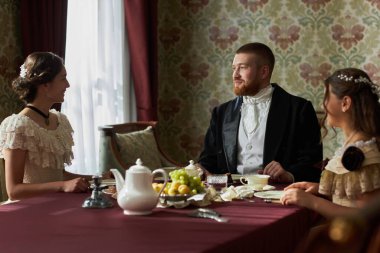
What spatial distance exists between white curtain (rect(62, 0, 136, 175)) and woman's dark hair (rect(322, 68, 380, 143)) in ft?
7.61

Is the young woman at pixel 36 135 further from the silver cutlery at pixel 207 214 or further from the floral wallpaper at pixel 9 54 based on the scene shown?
the silver cutlery at pixel 207 214

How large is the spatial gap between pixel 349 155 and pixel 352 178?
0.08 metres

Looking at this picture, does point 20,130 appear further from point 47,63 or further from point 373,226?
point 373,226

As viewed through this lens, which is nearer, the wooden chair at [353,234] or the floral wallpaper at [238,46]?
the wooden chair at [353,234]

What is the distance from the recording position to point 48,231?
1.82m

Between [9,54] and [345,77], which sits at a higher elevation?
[9,54]

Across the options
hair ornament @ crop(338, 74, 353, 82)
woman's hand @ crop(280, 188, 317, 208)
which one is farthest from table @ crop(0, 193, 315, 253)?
hair ornament @ crop(338, 74, 353, 82)

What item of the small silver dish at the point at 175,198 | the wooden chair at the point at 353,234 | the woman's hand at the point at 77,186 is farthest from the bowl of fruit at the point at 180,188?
the wooden chair at the point at 353,234

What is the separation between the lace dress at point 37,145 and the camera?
275cm

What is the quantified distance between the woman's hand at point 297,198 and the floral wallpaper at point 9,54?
76.2 inches

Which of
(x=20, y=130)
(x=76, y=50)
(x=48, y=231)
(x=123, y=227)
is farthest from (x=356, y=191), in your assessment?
(x=76, y=50)

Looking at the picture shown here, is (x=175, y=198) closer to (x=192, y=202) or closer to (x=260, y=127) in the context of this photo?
(x=192, y=202)

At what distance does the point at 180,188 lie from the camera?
2.28m

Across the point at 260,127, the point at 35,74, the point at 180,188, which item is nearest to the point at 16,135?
the point at 35,74
